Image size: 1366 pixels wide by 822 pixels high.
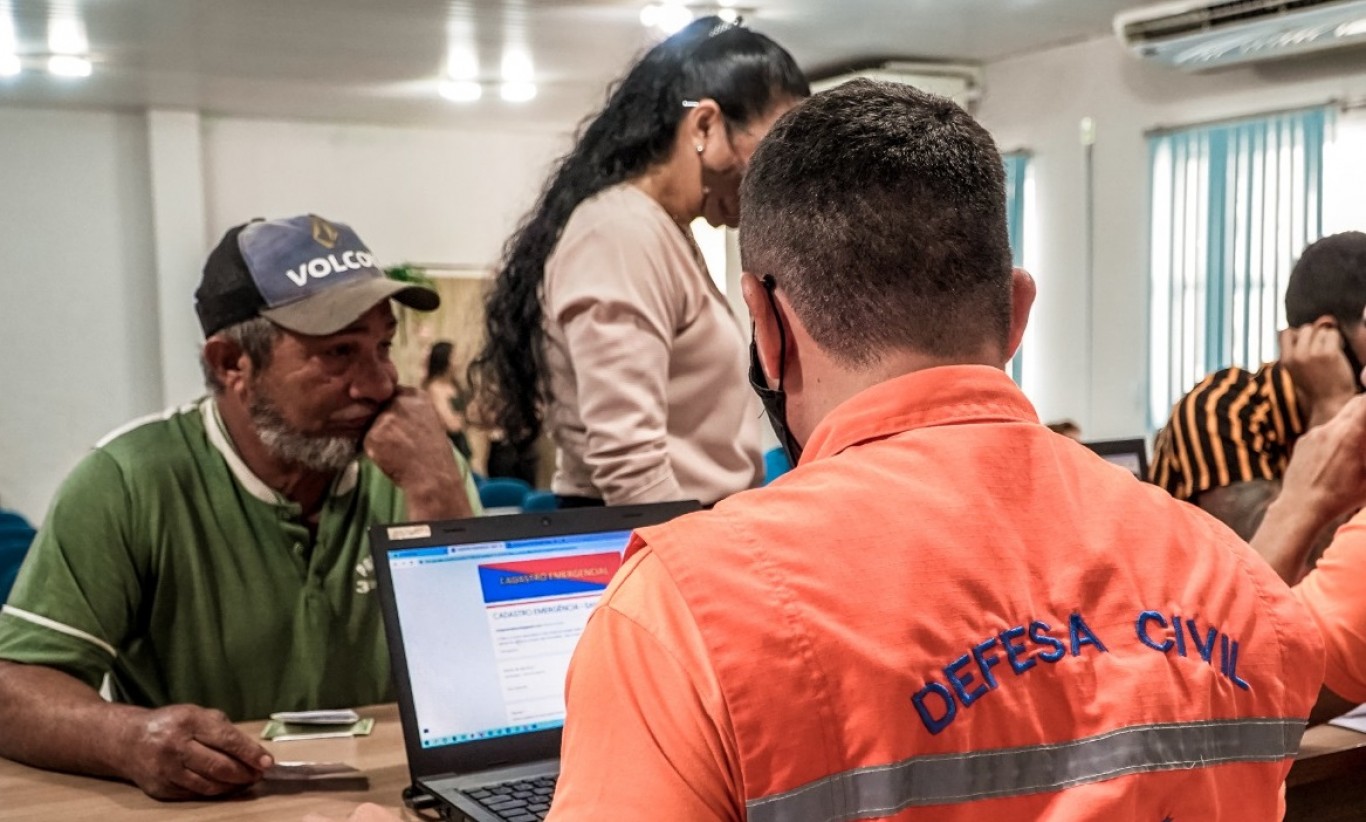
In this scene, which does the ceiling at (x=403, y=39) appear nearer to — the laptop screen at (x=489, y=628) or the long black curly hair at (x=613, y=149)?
the long black curly hair at (x=613, y=149)

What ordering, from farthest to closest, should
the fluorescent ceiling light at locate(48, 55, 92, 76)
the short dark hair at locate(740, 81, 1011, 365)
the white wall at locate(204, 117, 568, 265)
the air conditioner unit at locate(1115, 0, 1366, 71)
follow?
the white wall at locate(204, 117, 568, 265) → the fluorescent ceiling light at locate(48, 55, 92, 76) → the air conditioner unit at locate(1115, 0, 1366, 71) → the short dark hair at locate(740, 81, 1011, 365)

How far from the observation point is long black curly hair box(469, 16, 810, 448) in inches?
79.4

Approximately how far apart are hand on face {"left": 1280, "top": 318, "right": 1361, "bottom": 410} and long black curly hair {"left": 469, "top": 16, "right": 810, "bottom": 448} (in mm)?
930

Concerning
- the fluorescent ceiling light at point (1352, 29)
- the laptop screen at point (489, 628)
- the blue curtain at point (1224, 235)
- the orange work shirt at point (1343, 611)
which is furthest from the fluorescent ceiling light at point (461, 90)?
the orange work shirt at point (1343, 611)

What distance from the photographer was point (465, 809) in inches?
51.0

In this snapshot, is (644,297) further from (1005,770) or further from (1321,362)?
(1005,770)

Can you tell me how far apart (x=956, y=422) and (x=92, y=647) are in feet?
4.13

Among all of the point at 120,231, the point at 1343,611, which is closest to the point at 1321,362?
the point at 1343,611

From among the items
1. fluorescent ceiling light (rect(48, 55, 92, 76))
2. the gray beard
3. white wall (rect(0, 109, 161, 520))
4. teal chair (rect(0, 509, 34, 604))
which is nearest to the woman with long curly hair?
the gray beard

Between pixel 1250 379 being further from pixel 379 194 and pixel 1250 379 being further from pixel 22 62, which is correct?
pixel 379 194

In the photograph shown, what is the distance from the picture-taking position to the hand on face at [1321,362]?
7.15ft

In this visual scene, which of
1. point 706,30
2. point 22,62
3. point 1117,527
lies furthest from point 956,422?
point 22,62

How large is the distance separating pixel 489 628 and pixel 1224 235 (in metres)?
4.82

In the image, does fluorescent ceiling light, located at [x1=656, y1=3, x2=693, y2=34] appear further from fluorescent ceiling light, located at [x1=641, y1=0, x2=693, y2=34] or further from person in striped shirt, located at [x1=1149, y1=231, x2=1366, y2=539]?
person in striped shirt, located at [x1=1149, y1=231, x2=1366, y2=539]
